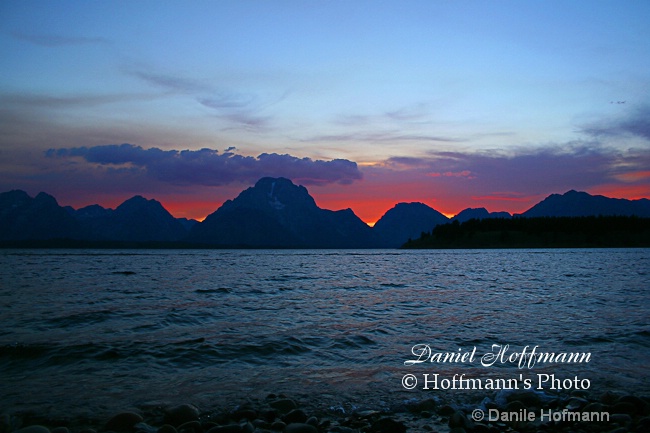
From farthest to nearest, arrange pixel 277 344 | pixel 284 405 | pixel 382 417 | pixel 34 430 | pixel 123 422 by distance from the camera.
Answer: pixel 277 344 → pixel 284 405 → pixel 382 417 → pixel 123 422 → pixel 34 430

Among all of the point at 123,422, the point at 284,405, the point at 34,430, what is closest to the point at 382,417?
the point at 284,405

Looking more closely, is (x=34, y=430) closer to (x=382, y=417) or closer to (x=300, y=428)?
(x=300, y=428)

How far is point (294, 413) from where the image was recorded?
888 centimetres

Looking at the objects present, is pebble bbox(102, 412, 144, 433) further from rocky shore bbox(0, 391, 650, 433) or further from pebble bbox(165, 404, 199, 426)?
pebble bbox(165, 404, 199, 426)

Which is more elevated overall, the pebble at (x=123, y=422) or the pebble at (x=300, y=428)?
the pebble at (x=300, y=428)

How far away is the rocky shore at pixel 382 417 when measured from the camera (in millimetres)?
8250

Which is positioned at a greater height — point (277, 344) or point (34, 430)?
point (34, 430)

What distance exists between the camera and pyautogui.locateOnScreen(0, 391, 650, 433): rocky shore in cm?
825

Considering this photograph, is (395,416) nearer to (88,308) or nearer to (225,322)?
(225,322)

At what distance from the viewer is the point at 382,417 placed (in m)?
8.89

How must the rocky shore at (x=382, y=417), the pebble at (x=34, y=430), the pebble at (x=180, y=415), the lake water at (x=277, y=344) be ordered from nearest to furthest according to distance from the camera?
1. the pebble at (x=34, y=430)
2. the rocky shore at (x=382, y=417)
3. the pebble at (x=180, y=415)
4. the lake water at (x=277, y=344)

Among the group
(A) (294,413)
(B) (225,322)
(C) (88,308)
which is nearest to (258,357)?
(A) (294,413)

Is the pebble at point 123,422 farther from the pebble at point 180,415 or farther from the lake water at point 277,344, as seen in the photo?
the lake water at point 277,344

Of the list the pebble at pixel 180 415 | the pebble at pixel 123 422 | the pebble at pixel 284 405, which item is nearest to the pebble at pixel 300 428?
the pebble at pixel 284 405
